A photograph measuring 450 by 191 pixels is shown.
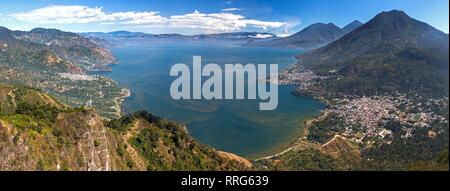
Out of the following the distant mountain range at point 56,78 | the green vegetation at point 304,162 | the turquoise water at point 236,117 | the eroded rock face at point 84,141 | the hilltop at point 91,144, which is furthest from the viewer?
the distant mountain range at point 56,78

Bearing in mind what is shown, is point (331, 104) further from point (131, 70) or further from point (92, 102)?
point (131, 70)

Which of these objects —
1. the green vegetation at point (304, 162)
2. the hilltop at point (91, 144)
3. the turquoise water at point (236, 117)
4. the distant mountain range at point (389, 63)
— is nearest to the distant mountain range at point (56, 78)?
the turquoise water at point (236, 117)

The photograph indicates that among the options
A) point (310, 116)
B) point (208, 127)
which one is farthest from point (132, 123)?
point (310, 116)

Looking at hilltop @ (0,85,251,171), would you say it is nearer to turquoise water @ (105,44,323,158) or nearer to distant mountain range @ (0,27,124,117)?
turquoise water @ (105,44,323,158)

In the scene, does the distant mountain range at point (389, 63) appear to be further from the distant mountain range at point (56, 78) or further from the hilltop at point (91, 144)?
the distant mountain range at point (56, 78)

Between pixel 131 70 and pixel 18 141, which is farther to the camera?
pixel 131 70

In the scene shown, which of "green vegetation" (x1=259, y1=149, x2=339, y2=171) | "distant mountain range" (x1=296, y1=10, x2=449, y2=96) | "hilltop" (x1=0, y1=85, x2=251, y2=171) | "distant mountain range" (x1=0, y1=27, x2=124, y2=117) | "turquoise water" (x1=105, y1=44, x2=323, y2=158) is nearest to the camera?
"hilltop" (x1=0, y1=85, x2=251, y2=171)

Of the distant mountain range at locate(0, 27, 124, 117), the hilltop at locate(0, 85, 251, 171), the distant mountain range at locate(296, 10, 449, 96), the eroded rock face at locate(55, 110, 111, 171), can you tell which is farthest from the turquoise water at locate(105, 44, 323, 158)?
the eroded rock face at locate(55, 110, 111, 171)

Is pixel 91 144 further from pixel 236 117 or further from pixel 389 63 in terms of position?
pixel 389 63
